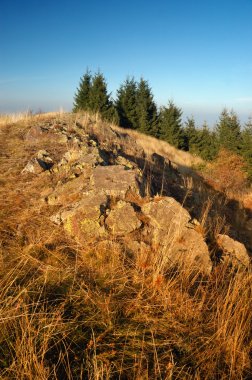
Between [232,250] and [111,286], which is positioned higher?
[111,286]

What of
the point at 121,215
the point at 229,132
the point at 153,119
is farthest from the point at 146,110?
the point at 121,215

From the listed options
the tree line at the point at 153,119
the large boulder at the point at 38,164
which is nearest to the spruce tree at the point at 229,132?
the tree line at the point at 153,119

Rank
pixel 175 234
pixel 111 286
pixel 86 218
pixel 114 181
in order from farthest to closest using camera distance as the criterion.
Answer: pixel 114 181 → pixel 86 218 → pixel 175 234 → pixel 111 286

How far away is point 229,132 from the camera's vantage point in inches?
953

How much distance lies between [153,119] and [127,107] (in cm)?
276

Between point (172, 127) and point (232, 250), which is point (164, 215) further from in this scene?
point (172, 127)

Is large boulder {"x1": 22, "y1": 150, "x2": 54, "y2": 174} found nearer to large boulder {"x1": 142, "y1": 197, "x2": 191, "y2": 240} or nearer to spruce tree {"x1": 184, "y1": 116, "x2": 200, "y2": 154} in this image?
large boulder {"x1": 142, "y1": 197, "x2": 191, "y2": 240}

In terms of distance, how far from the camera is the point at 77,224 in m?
3.72

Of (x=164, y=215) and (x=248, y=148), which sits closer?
(x=164, y=215)

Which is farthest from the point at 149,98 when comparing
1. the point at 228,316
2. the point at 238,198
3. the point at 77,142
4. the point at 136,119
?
the point at 228,316

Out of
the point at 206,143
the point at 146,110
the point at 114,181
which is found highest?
the point at 146,110

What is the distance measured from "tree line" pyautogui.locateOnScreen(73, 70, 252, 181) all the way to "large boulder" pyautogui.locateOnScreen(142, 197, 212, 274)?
67.1 feet

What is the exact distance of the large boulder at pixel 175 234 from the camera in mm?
3123

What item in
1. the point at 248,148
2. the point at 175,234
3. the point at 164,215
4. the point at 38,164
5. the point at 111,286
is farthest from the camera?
the point at 248,148
